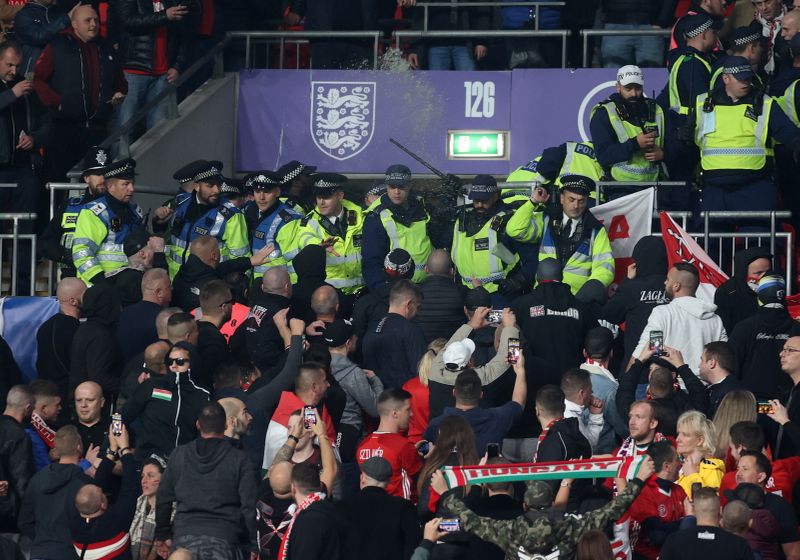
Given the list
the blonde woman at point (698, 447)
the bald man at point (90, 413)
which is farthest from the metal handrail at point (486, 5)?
the blonde woman at point (698, 447)

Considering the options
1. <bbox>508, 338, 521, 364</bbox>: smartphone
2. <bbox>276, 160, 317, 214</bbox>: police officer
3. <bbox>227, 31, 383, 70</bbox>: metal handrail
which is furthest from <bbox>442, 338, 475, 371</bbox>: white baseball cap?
<bbox>227, 31, 383, 70</bbox>: metal handrail

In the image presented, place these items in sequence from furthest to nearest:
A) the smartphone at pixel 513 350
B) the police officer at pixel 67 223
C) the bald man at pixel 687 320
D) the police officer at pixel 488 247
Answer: the police officer at pixel 67 223, the police officer at pixel 488 247, the bald man at pixel 687 320, the smartphone at pixel 513 350

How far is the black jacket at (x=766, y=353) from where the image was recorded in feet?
47.2

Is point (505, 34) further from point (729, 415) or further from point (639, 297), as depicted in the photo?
point (729, 415)

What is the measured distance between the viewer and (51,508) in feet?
44.0

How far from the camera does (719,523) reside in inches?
464

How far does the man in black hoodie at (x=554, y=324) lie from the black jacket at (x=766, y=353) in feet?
4.25

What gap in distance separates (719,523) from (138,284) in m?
6.17

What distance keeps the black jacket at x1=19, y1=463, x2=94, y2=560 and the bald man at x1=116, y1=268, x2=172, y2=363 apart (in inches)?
78.9

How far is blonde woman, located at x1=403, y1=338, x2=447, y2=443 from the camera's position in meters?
14.1

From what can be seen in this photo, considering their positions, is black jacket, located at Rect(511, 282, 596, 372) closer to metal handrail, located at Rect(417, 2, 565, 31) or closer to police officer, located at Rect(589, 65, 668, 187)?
police officer, located at Rect(589, 65, 668, 187)

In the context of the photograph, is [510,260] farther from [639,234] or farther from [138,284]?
[138,284]

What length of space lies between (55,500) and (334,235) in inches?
170

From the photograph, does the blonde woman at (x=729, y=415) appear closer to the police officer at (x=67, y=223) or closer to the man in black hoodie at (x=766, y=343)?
the man in black hoodie at (x=766, y=343)
